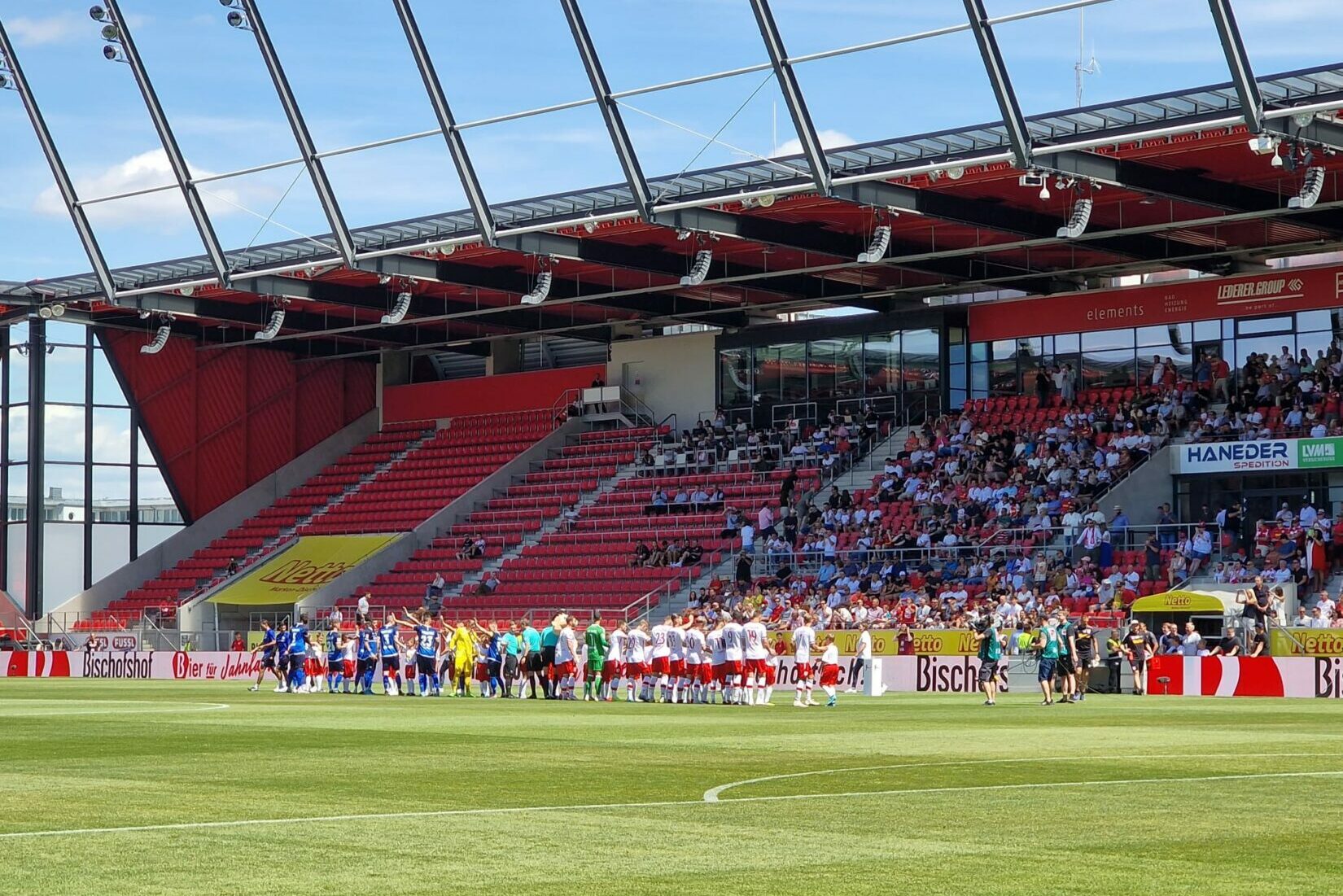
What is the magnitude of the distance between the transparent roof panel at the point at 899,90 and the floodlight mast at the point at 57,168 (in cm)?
2104

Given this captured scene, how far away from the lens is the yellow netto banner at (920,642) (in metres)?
36.8

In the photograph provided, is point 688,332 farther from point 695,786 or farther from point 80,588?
point 695,786

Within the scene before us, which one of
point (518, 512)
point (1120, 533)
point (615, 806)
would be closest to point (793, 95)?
point (1120, 533)

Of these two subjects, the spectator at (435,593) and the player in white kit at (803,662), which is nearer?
the player in white kit at (803,662)

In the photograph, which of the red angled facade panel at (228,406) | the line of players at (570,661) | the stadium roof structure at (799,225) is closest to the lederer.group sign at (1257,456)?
the stadium roof structure at (799,225)

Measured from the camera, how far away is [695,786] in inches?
576

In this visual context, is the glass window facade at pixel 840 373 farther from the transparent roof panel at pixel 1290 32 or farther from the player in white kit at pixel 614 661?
the transparent roof panel at pixel 1290 32

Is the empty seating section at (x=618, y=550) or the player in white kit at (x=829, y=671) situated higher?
the empty seating section at (x=618, y=550)

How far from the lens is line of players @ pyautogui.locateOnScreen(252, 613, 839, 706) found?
32.3 metres

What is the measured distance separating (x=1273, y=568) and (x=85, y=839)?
Result: 31.4 metres

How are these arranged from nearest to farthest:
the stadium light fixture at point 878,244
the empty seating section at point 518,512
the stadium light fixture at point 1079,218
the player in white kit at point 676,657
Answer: the player in white kit at point 676,657, the stadium light fixture at point 1079,218, the stadium light fixture at point 878,244, the empty seating section at point 518,512

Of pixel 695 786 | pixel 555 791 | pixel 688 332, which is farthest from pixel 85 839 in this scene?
pixel 688 332

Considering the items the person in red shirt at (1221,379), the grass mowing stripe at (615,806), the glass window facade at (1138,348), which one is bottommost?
the grass mowing stripe at (615,806)

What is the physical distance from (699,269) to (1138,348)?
12.7 m
